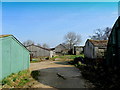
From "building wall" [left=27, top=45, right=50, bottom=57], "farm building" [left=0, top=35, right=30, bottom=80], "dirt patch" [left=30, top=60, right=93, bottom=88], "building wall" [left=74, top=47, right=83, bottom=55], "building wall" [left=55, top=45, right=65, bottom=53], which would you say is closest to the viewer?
"dirt patch" [left=30, top=60, right=93, bottom=88]

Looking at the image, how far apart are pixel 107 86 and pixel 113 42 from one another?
5440 millimetres

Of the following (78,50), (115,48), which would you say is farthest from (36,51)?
(115,48)

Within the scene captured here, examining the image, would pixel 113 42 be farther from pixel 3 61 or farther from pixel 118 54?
pixel 3 61

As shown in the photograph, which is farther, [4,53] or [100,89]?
[4,53]

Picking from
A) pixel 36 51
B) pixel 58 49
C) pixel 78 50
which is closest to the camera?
pixel 36 51

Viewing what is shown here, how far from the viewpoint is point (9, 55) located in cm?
902

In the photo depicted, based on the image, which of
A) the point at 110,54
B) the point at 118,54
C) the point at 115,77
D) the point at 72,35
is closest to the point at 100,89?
the point at 115,77

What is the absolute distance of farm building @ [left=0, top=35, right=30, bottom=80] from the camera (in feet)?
26.6

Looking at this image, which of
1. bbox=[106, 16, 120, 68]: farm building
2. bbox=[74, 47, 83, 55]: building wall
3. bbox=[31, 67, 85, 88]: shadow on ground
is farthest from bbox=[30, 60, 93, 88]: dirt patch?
bbox=[74, 47, 83, 55]: building wall

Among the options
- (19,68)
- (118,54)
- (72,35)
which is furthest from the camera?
(72,35)

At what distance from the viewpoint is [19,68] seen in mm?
11039

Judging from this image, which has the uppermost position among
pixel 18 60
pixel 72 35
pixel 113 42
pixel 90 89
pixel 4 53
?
pixel 72 35

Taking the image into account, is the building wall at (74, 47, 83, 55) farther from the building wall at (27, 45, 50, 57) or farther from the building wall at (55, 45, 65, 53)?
the building wall at (55, 45, 65, 53)

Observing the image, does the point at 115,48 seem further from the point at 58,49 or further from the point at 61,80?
the point at 58,49
